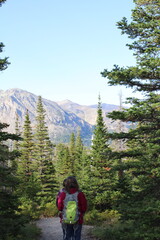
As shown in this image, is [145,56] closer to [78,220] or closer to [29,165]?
[78,220]

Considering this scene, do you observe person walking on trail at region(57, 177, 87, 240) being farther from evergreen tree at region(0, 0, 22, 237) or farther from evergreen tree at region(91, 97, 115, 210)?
evergreen tree at region(91, 97, 115, 210)

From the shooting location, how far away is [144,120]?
951 cm

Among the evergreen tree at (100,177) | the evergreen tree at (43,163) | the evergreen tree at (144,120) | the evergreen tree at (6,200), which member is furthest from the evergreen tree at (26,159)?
the evergreen tree at (144,120)

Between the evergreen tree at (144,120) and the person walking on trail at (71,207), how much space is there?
1903 mm

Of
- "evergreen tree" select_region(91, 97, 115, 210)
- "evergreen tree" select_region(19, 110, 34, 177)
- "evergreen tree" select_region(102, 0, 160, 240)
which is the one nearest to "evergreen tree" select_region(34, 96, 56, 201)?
"evergreen tree" select_region(19, 110, 34, 177)

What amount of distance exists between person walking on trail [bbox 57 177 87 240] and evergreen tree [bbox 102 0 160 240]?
1.90 m

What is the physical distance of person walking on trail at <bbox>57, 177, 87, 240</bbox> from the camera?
22.8ft

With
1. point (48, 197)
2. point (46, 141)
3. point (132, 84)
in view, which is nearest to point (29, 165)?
point (46, 141)

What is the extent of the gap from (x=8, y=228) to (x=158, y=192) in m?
5.61

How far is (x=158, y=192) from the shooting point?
29.1 feet

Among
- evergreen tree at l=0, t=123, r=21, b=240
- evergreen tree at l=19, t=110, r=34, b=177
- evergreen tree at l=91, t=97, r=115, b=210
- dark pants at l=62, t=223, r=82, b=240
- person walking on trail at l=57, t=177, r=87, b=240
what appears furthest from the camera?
evergreen tree at l=19, t=110, r=34, b=177

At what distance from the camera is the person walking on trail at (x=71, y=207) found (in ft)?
22.8

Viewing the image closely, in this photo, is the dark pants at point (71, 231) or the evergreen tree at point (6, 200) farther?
the evergreen tree at point (6, 200)

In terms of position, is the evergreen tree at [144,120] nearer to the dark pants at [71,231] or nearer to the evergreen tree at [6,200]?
the dark pants at [71,231]
